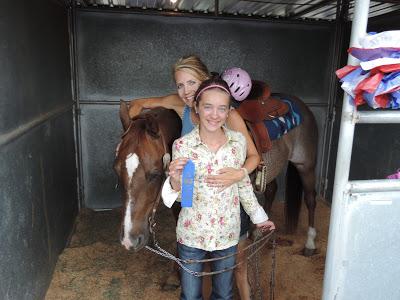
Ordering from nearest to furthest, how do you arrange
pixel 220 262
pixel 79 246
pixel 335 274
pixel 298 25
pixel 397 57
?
pixel 397 57, pixel 335 274, pixel 220 262, pixel 79 246, pixel 298 25

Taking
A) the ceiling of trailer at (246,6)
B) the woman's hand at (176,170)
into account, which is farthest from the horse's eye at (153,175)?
the ceiling of trailer at (246,6)

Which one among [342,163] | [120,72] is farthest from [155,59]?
[342,163]

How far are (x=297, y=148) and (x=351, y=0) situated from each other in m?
1.81

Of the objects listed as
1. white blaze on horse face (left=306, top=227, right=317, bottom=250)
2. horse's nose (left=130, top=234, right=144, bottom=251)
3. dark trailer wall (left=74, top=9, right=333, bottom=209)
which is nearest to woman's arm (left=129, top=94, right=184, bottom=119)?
horse's nose (left=130, top=234, right=144, bottom=251)

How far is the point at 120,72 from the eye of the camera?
3.62m

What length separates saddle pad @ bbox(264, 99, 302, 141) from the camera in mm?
2740

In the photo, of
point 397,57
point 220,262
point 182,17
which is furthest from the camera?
point 182,17

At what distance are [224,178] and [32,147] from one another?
4.31 ft

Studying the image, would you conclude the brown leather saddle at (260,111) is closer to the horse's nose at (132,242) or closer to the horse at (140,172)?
the horse at (140,172)

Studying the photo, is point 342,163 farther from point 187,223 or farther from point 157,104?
point 157,104

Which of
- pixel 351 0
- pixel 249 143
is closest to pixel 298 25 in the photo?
pixel 351 0

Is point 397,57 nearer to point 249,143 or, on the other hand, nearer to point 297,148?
point 249,143

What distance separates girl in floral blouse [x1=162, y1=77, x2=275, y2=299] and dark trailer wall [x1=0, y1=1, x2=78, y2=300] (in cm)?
86

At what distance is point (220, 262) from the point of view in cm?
168
